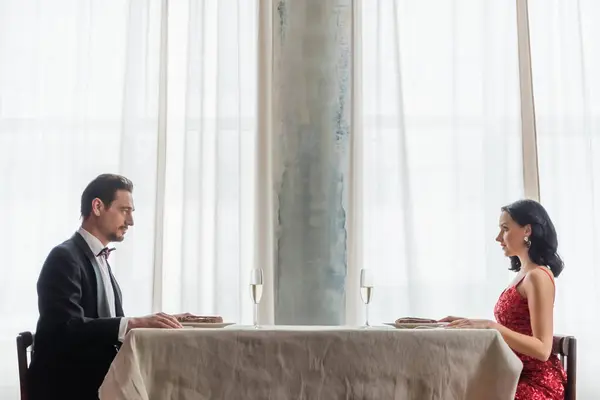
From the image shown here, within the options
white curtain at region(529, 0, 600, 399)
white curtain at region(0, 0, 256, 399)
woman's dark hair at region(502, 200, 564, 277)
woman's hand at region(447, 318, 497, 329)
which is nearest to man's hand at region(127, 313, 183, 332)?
woman's hand at region(447, 318, 497, 329)

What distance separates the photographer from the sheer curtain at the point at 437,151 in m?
3.69

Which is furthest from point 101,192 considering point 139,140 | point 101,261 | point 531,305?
point 531,305

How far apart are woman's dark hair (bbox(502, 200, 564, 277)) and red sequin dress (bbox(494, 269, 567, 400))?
0.19 m

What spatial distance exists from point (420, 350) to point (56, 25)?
2.99m

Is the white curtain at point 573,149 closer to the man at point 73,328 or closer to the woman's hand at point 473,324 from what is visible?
the woman's hand at point 473,324

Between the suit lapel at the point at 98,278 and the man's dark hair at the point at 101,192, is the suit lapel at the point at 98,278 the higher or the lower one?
the lower one

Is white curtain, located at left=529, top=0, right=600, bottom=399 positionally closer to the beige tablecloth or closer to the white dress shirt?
the beige tablecloth

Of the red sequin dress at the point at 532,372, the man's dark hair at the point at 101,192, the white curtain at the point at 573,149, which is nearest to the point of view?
the red sequin dress at the point at 532,372

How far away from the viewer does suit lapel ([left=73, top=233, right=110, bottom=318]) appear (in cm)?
239

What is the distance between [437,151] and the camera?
3785 millimetres

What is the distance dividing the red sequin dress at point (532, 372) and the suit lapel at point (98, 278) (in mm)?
1473

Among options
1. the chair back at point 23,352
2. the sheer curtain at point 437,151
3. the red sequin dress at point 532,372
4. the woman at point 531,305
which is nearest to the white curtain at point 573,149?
the sheer curtain at point 437,151

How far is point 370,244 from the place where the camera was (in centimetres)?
371

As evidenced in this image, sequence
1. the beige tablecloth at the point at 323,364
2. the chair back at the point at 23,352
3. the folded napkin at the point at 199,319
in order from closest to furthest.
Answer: the beige tablecloth at the point at 323,364 < the chair back at the point at 23,352 < the folded napkin at the point at 199,319
